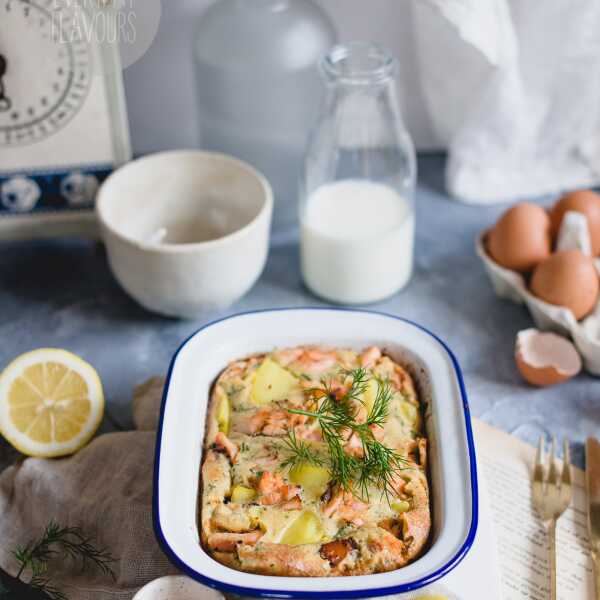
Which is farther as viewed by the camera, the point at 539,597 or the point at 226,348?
the point at 226,348

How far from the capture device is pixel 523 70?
6.65 feet

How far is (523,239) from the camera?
171 centimetres

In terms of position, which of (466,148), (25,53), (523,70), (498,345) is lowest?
(498,345)

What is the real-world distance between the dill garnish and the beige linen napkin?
10.4 inches

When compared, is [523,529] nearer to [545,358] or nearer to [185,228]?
[545,358]

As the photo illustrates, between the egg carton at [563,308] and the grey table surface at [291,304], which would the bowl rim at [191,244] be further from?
the egg carton at [563,308]

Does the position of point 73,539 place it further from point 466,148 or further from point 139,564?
point 466,148

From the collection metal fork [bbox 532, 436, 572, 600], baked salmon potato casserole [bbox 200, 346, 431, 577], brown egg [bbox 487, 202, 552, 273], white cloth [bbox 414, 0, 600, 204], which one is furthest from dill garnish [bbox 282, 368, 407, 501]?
white cloth [bbox 414, 0, 600, 204]

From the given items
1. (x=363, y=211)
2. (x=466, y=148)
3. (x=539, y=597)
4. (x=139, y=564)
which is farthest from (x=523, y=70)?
(x=139, y=564)

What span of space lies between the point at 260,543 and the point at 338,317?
0.44 metres

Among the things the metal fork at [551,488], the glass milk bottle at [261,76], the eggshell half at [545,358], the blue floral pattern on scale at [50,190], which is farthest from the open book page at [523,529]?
the blue floral pattern on scale at [50,190]

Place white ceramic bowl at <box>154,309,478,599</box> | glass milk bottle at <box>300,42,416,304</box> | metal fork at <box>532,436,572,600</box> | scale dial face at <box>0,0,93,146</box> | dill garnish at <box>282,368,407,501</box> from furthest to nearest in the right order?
glass milk bottle at <box>300,42,416,304</box>
scale dial face at <box>0,0,93,146</box>
metal fork at <box>532,436,572,600</box>
dill garnish at <box>282,368,407,501</box>
white ceramic bowl at <box>154,309,478,599</box>

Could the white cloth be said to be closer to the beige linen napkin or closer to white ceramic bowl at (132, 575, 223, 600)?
the beige linen napkin

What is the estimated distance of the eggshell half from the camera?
158 centimetres
